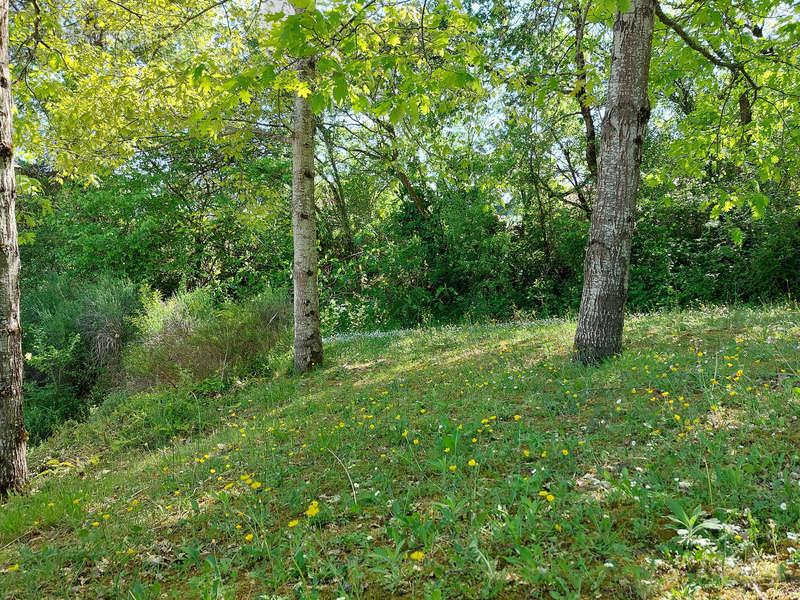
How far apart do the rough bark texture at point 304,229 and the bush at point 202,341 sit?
1232mm

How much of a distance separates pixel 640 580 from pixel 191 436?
542cm

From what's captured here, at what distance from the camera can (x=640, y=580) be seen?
6.18ft

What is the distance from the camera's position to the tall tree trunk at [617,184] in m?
4.80

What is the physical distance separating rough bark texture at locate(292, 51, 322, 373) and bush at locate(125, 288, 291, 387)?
4.04ft

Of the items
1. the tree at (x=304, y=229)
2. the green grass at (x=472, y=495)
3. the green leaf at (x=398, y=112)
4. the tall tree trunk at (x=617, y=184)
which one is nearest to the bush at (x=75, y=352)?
the green grass at (x=472, y=495)

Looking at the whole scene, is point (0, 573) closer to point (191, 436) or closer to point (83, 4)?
point (191, 436)

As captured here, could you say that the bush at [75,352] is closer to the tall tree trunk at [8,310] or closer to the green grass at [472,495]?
the green grass at [472,495]

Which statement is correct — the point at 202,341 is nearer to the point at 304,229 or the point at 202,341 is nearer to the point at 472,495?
the point at 304,229

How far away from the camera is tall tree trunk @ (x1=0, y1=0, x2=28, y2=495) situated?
4027 mm

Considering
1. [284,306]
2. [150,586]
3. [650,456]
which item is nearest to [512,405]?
[650,456]

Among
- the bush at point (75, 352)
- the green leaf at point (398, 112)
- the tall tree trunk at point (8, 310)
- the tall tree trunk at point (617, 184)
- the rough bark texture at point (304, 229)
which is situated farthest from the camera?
the bush at point (75, 352)

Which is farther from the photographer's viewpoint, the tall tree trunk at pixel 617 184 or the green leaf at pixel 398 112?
the tall tree trunk at pixel 617 184

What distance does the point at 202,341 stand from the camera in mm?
8250

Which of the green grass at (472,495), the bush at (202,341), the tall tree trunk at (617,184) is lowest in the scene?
the green grass at (472,495)
